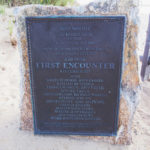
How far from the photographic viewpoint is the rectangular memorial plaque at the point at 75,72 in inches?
70.8

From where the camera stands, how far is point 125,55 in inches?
74.0

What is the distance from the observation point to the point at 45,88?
1980 millimetres

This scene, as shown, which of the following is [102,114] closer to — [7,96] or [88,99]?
[88,99]

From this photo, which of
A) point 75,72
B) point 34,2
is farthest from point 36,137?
point 34,2

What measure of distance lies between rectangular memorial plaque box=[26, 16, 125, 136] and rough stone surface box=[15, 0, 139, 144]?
7 centimetres

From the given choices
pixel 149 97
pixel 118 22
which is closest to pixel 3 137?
pixel 118 22

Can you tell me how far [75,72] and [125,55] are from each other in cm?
52

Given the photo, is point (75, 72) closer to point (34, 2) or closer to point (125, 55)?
point (125, 55)

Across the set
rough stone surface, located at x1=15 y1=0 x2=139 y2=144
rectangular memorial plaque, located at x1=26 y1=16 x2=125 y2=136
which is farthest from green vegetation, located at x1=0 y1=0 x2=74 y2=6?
rectangular memorial plaque, located at x1=26 y1=16 x2=125 y2=136

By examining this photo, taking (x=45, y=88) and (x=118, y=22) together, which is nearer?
(x=118, y=22)

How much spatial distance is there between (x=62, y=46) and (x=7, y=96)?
1529mm

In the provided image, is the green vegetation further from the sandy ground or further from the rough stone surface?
the rough stone surface

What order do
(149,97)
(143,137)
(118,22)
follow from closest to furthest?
1. (118,22)
2. (143,137)
3. (149,97)

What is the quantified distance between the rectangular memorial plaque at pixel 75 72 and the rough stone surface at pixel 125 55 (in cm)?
7
